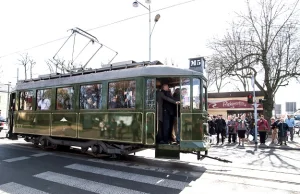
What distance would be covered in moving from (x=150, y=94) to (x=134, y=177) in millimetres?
2551

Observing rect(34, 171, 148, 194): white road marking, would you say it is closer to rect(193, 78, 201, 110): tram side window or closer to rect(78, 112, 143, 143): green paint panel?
rect(78, 112, 143, 143): green paint panel

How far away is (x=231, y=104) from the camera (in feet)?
96.7

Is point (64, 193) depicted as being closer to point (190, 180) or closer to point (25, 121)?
point (190, 180)

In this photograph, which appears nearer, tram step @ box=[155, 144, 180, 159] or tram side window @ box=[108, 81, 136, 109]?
tram step @ box=[155, 144, 180, 159]

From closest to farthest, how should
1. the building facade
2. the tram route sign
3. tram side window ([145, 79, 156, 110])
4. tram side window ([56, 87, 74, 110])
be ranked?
tram side window ([145, 79, 156, 110])
the tram route sign
tram side window ([56, 87, 74, 110])
the building facade

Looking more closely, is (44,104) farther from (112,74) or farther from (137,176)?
(137,176)

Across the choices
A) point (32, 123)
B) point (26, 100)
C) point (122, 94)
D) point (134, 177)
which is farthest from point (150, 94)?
point (26, 100)

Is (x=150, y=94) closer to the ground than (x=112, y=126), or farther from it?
farther from it

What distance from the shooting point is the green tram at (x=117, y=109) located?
7.96 meters

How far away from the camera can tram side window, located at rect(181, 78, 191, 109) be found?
7953 mm

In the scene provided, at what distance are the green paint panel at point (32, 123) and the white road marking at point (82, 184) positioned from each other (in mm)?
3950

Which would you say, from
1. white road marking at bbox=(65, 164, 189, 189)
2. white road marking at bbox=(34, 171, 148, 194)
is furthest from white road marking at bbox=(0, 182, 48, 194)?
white road marking at bbox=(65, 164, 189, 189)

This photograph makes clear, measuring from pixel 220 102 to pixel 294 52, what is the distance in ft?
36.9

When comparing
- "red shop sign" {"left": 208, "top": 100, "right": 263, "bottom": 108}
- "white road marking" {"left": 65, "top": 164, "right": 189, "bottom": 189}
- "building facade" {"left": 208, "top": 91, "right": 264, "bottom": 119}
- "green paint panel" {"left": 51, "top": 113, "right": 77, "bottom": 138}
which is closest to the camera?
"white road marking" {"left": 65, "top": 164, "right": 189, "bottom": 189}
